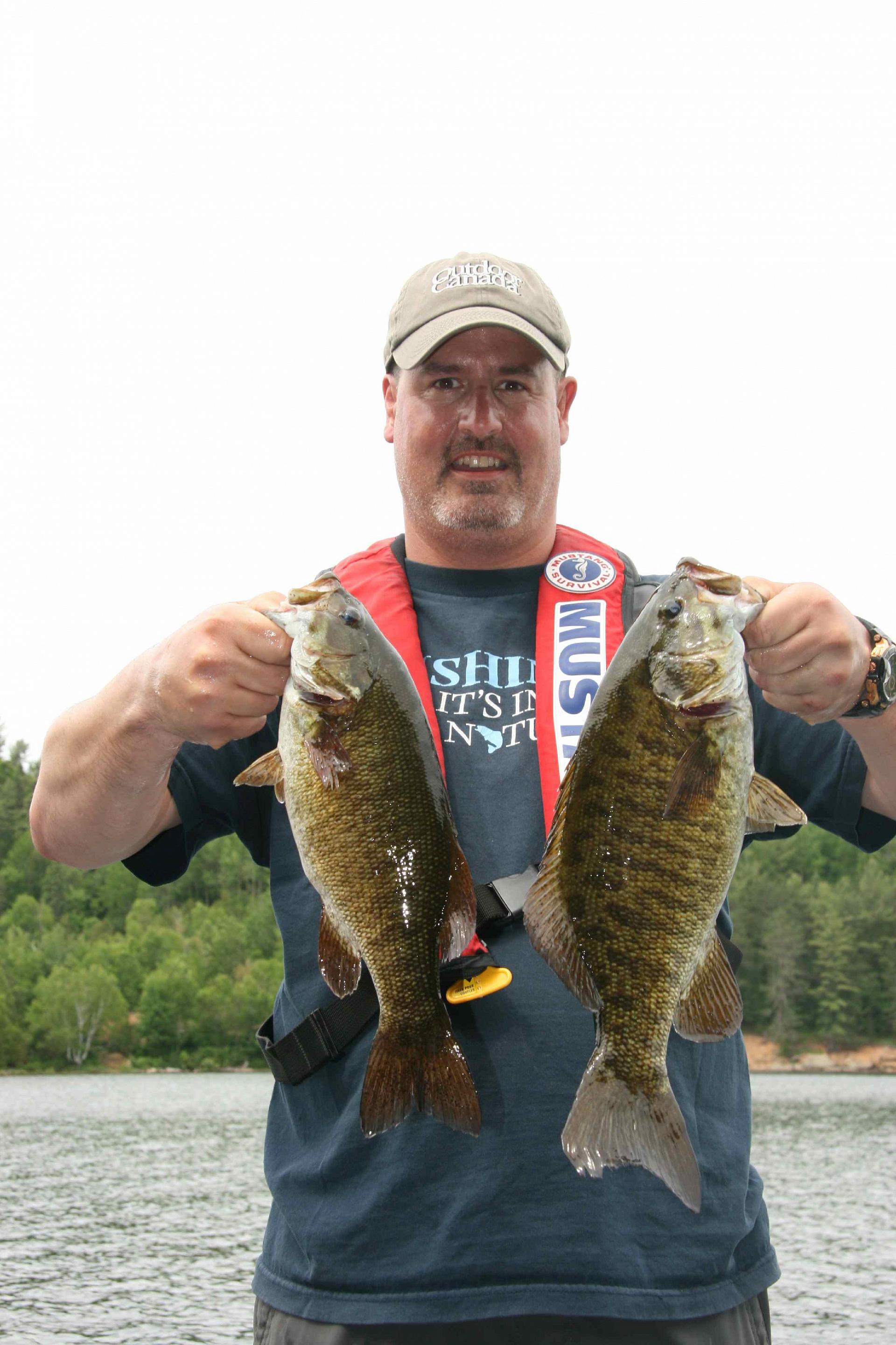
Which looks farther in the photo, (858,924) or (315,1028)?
(858,924)

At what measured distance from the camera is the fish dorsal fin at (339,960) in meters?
3.02

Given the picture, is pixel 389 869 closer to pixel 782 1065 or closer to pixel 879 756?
pixel 879 756

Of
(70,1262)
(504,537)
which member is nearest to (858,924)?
(70,1262)

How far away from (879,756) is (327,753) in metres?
1.54

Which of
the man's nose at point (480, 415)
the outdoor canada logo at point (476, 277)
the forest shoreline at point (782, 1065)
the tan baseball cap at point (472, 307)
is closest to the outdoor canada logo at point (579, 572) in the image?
the man's nose at point (480, 415)

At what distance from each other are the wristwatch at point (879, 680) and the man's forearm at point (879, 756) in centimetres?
9

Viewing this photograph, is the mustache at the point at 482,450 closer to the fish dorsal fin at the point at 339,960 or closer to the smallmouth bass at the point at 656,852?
the smallmouth bass at the point at 656,852

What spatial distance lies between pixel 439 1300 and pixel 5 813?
377 ft

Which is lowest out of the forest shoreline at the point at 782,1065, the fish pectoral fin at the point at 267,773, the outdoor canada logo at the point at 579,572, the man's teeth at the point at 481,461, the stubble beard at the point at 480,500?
the forest shoreline at the point at 782,1065

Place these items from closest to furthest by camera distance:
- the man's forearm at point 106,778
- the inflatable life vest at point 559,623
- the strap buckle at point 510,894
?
the man's forearm at point 106,778
the strap buckle at point 510,894
the inflatable life vest at point 559,623

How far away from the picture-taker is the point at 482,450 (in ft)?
13.2

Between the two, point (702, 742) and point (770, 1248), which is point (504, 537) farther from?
point (770, 1248)

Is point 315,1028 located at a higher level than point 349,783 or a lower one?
lower

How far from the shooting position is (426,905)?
2.98 metres
